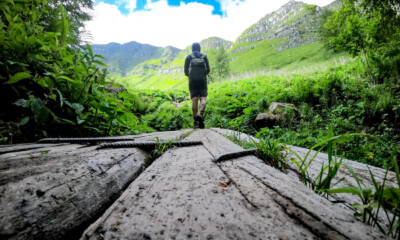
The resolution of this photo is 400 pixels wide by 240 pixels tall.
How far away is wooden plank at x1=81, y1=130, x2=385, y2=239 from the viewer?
1.68 feet

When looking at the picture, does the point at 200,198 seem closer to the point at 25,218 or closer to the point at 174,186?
the point at 174,186

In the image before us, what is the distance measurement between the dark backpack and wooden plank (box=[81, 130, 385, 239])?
4.75 m

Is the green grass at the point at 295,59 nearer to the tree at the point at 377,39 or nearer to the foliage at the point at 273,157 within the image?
the tree at the point at 377,39

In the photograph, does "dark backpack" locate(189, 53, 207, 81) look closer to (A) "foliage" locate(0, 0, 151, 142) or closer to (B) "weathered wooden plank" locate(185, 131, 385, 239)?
(A) "foliage" locate(0, 0, 151, 142)

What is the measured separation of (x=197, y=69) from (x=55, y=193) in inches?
205

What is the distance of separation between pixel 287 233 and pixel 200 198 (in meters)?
0.35

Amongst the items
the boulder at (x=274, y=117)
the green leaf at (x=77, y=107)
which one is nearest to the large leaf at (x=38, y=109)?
the green leaf at (x=77, y=107)

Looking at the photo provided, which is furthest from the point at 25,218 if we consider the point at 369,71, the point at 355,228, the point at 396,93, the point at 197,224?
the point at 369,71

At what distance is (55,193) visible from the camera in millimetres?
643

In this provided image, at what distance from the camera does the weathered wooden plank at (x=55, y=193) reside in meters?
0.50

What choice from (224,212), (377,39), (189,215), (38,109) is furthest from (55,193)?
(377,39)

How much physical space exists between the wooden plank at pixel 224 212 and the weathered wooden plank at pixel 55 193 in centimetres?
10

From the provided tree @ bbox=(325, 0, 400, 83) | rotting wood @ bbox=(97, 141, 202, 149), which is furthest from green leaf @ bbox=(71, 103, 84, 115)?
tree @ bbox=(325, 0, 400, 83)

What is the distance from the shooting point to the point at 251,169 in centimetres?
107
